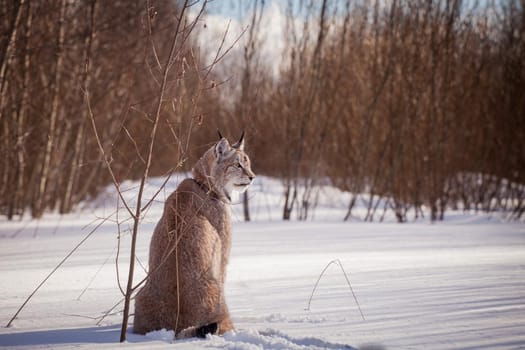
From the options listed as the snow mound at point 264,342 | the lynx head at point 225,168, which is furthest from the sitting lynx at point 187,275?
the lynx head at point 225,168

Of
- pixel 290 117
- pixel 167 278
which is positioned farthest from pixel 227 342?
pixel 290 117

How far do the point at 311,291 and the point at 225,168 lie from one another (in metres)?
1.52

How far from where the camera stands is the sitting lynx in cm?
344

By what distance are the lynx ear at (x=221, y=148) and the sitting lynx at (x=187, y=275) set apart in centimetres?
59

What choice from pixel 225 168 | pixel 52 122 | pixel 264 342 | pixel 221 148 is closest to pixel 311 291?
pixel 225 168

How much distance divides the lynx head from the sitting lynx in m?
0.47

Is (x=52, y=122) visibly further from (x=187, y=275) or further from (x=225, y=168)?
(x=187, y=275)

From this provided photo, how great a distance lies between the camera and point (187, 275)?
3.50m

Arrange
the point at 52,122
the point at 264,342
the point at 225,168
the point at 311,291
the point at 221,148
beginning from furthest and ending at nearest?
the point at 52,122
the point at 311,291
the point at 225,168
the point at 221,148
the point at 264,342

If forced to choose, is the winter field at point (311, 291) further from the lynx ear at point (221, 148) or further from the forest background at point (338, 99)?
the forest background at point (338, 99)

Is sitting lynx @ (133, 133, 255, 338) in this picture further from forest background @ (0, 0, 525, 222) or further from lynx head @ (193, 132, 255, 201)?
forest background @ (0, 0, 525, 222)

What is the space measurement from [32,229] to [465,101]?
10856 millimetres

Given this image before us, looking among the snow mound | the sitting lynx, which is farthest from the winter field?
the sitting lynx

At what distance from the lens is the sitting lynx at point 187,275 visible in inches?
136
